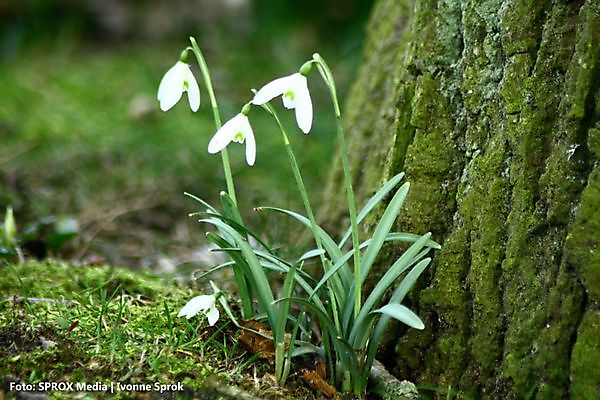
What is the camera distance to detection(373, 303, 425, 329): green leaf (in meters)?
1.76

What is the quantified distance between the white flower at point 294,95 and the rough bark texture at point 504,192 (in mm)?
534

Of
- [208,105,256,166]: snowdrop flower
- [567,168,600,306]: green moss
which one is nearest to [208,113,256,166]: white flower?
[208,105,256,166]: snowdrop flower

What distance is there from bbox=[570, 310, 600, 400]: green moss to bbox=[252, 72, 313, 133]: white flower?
0.76 meters

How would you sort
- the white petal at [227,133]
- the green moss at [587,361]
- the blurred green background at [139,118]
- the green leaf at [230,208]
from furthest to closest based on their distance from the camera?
1. the blurred green background at [139,118]
2. the green leaf at [230,208]
3. the white petal at [227,133]
4. the green moss at [587,361]

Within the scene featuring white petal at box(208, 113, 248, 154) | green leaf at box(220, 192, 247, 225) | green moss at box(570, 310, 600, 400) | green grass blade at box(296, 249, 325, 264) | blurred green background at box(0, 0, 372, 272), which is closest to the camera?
green moss at box(570, 310, 600, 400)

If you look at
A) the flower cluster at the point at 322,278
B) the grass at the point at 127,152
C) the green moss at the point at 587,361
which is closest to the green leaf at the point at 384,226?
the flower cluster at the point at 322,278

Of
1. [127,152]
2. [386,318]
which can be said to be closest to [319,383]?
[386,318]

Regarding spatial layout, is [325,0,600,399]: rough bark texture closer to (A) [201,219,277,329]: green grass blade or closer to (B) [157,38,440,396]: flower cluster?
(B) [157,38,440,396]: flower cluster

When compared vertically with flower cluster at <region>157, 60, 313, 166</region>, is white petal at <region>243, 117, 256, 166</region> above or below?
below

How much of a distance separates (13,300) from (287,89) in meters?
1.02

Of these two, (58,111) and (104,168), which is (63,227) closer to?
(104,168)

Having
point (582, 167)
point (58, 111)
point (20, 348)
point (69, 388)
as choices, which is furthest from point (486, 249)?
point (58, 111)

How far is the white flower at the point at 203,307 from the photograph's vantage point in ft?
6.57

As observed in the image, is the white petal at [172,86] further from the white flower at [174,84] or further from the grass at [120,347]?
the grass at [120,347]
